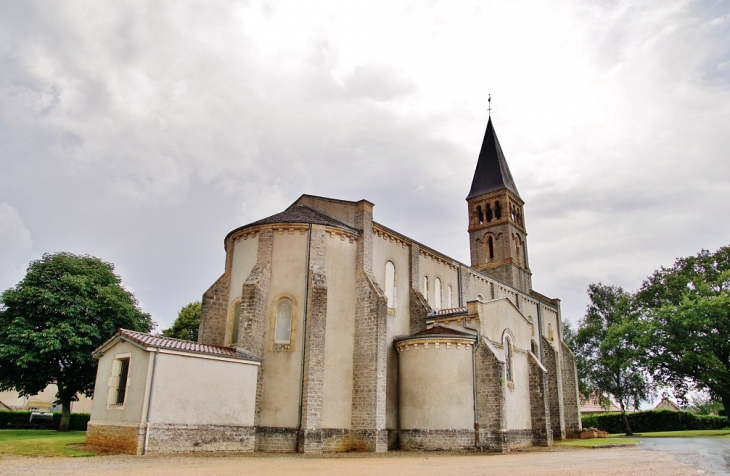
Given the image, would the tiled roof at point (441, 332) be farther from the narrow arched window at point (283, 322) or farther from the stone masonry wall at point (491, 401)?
the narrow arched window at point (283, 322)

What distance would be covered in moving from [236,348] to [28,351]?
1637 cm

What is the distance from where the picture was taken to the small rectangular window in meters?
19.2

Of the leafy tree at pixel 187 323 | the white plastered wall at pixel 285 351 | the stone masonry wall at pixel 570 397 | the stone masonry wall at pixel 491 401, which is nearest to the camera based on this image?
the white plastered wall at pixel 285 351

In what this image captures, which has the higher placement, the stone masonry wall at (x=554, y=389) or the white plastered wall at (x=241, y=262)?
the white plastered wall at (x=241, y=262)

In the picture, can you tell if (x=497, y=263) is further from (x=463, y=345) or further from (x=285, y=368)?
(x=285, y=368)

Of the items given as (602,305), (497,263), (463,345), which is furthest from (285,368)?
(602,305)

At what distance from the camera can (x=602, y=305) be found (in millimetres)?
Answer: 55688

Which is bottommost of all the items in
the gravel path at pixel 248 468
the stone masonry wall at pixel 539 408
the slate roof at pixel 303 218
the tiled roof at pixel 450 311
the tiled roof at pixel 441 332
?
the gravel path at pixel 248 468

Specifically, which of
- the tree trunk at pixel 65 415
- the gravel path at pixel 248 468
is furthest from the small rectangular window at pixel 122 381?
the tree trunk at pixel 65 415

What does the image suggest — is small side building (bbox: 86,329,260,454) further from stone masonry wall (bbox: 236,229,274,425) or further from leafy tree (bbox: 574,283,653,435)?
leafy tree (bbox: 574,283,653,435)

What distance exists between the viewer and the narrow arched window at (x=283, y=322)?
2355 cm

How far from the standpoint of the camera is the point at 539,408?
27.9 meters

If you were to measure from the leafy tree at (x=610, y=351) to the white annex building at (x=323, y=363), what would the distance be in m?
20.4

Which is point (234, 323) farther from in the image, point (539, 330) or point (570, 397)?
point (570, 397)
